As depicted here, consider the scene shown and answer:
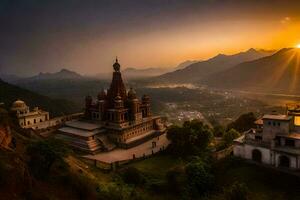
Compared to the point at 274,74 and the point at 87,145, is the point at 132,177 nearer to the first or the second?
the point at 87,145

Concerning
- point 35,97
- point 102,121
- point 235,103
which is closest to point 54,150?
point 102,121

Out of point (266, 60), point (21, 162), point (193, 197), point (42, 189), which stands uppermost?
point (266, 60)

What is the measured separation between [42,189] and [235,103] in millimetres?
117687

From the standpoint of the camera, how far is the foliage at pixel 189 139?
34.2 metres

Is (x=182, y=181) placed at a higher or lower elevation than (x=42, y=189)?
lower

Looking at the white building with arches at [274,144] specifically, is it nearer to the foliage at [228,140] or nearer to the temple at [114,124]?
the foliage at [228,140]

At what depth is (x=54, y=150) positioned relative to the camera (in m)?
21.2

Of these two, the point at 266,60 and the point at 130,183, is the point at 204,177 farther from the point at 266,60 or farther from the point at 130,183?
the point at 266,60

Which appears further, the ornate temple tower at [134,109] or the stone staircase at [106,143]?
the ornate temple tower at [134,109]

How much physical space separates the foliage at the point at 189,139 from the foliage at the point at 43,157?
52.8 ft

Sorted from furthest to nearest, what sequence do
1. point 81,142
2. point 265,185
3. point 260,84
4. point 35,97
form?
point 260,84 < point 35,97 < point 81,142 < point 265,185

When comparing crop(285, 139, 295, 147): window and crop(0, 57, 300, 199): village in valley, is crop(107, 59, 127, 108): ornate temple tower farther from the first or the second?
Answer: crop(285, 139, 295, 147): window

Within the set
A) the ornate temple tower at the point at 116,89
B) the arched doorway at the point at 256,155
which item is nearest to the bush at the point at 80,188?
the arched doorway at the point at 256,155

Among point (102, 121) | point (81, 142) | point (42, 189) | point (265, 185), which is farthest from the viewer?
point (102, 121)
